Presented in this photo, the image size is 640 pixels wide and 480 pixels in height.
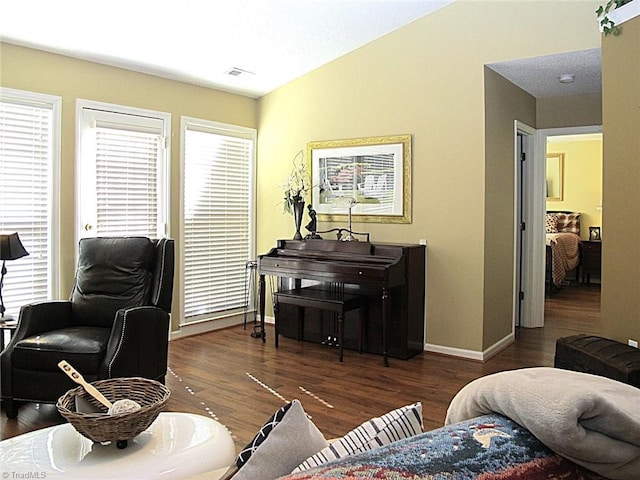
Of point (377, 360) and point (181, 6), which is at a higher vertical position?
point (181, 6)

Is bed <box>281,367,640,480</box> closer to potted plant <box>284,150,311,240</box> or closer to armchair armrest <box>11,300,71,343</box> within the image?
armchair armrest <box>11,300,71,343</box>

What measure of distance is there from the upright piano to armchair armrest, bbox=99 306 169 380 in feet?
4.86

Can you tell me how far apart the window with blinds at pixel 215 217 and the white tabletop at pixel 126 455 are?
352cm

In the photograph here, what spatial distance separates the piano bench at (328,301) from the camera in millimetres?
4539

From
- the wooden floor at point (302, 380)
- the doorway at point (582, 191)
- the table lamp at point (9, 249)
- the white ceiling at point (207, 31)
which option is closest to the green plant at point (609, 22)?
the white ceiling at point (207, 31)

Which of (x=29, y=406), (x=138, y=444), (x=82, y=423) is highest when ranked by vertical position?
(x=82, y=423)

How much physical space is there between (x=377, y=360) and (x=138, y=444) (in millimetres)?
2985

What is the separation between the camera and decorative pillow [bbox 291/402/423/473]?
103 centimetres

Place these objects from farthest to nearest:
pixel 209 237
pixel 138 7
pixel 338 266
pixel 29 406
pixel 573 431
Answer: pixel 209 237 → pixel 338 266 → pixel 138 7 → pixel 29 406 → pixel 573 431

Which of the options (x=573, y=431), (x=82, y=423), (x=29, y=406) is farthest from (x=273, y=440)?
(x=29, y=406)

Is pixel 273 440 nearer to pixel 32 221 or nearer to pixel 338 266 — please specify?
pixel 338 266

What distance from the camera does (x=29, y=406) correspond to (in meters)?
3.53

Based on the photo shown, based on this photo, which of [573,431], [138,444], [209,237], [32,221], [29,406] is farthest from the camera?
[209,237]

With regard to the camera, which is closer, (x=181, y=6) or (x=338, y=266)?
(x=181, y=6)
